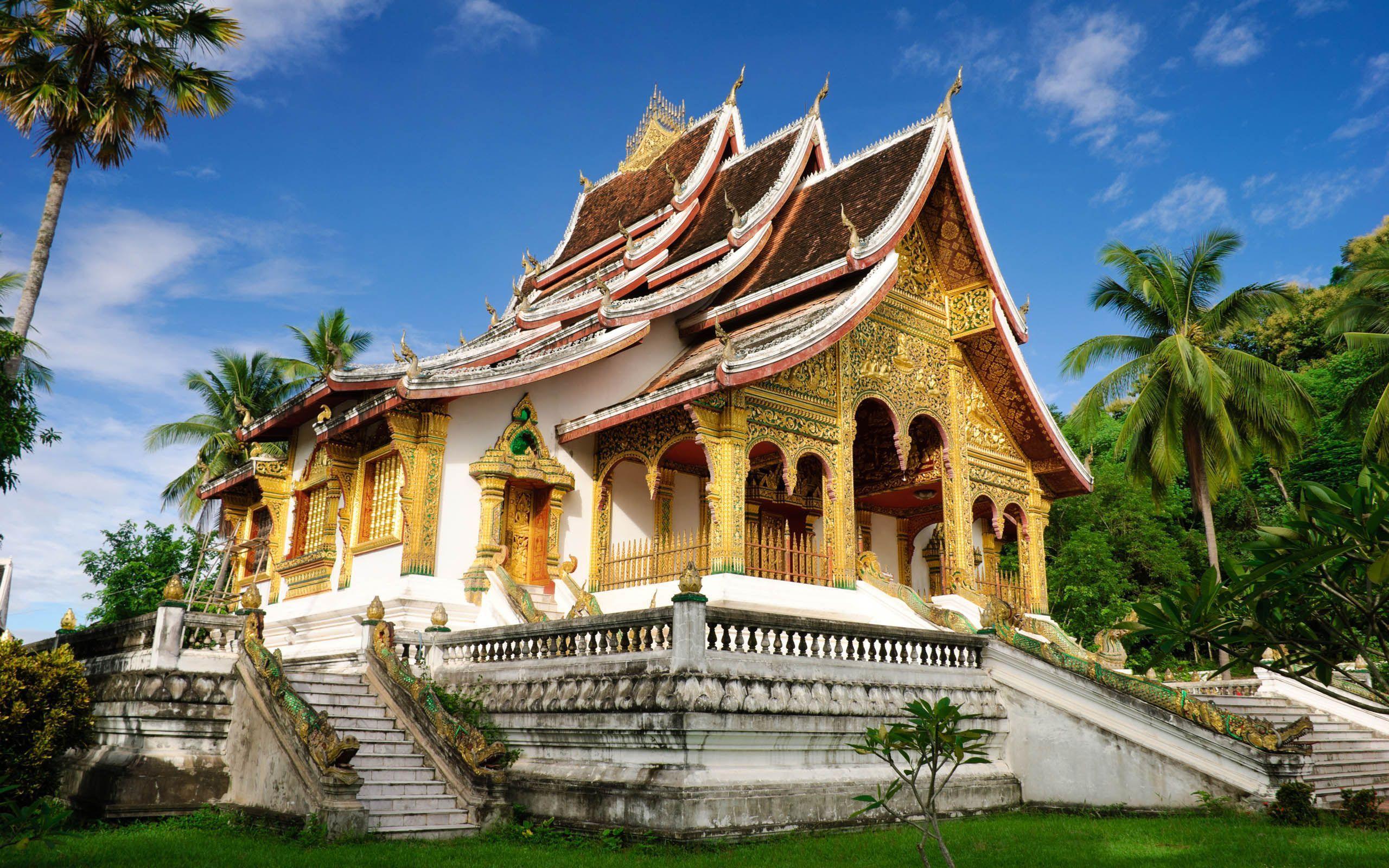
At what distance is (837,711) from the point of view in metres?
8.46

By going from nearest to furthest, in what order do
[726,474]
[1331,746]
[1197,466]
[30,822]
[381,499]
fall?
[30,822]
[726,474]
[1331,746]
[381,499]
[1197,466]

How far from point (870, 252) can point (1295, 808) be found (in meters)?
7.61

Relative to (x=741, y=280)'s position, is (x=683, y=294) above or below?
below

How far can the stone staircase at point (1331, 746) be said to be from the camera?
10.6 m

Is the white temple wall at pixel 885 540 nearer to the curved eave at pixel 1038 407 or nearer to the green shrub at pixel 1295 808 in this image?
the curved eave at pixel 1038 407

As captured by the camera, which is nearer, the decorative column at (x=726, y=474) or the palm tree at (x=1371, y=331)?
the decorative column at (x=726, y=474)

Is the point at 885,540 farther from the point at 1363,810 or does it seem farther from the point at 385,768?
the point at 385,768

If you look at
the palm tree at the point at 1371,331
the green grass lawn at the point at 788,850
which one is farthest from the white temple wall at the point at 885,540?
the green grass lawn at the point at 788,850

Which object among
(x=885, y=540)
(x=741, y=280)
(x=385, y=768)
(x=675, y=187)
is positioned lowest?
(x=385, y=768)

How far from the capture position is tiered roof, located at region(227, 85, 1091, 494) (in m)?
12.0

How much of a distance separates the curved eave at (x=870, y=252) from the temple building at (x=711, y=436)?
0.04 meters

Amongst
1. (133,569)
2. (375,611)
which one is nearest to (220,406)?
(133,569)

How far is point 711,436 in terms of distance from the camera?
1180 cm

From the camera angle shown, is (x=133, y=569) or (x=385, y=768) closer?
(x=385, y=768)
